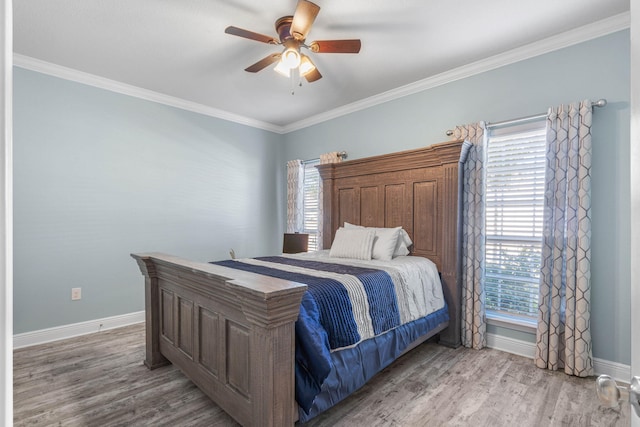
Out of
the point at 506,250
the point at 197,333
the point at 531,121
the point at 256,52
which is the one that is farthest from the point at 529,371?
the point at 256,52

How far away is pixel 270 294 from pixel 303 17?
1.76 meters

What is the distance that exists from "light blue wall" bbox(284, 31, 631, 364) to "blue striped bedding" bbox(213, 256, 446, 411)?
3.97 feet

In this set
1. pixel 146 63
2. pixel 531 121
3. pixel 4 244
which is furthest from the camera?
pixel 146 63

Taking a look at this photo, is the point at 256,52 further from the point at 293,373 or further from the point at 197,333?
the point at 293,373

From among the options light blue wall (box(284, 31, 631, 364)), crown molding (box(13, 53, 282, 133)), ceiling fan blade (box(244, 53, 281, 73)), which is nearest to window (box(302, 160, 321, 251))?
crown molding (box(13, 53, 282, 133))

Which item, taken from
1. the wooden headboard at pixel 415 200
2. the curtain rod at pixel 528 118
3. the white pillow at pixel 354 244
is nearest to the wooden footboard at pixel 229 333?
the white pillow at pixel 354 244

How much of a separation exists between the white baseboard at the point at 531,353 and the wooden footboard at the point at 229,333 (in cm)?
218

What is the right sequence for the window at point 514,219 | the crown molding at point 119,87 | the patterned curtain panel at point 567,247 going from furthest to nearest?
the crown molding at point 119,87, the window at point 514,219, the patterned curtain panel at point 567,247

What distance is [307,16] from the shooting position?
201 cm

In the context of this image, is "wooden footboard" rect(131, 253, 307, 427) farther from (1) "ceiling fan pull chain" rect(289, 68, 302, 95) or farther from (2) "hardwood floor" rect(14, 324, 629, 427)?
(1) "ceiling fan pull chain" rect(289, 68, 302, 95)

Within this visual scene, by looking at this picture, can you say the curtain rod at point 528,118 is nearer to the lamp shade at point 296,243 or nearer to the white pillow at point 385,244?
the white pillow at point 385,244

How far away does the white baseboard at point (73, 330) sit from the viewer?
Result: 9.52ft

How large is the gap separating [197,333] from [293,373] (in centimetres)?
86

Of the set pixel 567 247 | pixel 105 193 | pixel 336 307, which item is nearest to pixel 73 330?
pixel 105 193
